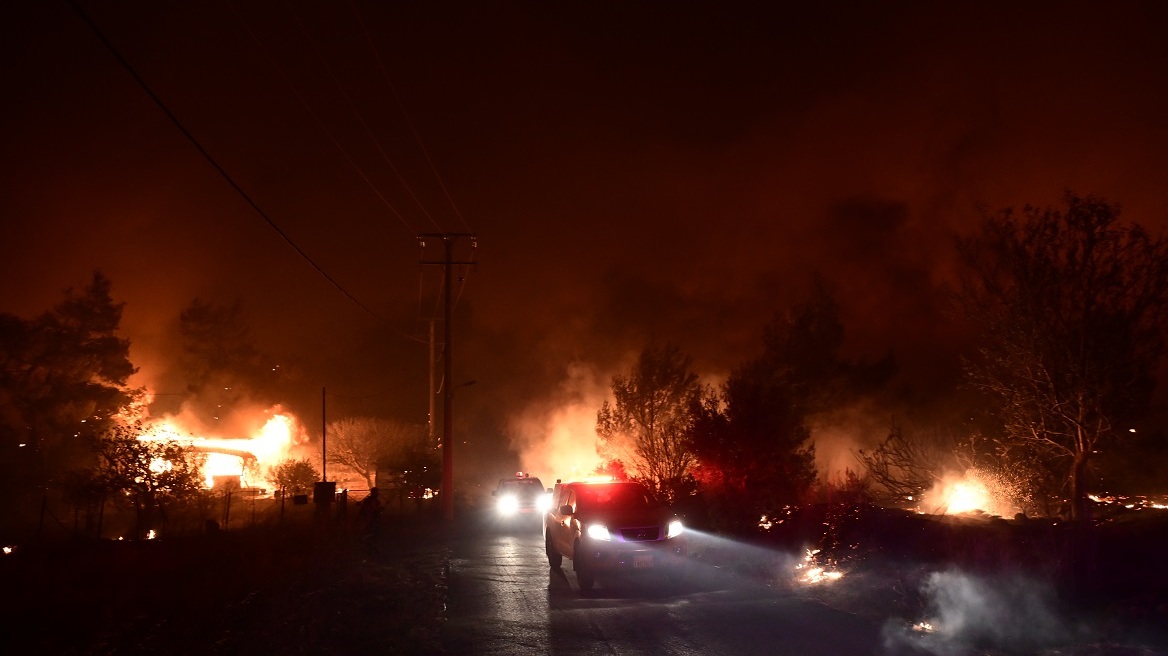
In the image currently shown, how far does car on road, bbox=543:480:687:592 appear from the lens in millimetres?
13798

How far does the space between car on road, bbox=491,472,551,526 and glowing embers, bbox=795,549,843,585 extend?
17.2m

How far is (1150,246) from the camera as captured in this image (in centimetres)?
1583

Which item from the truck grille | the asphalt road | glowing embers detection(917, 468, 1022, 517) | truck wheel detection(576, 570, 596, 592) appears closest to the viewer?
the asphalt road

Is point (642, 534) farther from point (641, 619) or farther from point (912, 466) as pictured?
point (912, 466)

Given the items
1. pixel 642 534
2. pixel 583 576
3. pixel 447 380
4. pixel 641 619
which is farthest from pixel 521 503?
pixel 641 619

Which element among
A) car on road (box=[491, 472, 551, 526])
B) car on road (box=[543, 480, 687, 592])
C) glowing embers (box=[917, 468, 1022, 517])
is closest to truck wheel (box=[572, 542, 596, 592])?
car on road (box=[543, 480, 687, 592])

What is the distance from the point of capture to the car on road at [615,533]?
45.3 feet

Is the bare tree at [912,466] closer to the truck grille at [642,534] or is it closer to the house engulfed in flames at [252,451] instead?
the truck grille at [642,534]

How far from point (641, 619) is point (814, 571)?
3963 mm

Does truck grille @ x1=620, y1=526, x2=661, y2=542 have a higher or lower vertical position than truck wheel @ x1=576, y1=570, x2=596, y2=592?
higher

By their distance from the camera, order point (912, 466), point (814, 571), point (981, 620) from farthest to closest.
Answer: point (912, 466) < point (814, 571) < point (981, 620)

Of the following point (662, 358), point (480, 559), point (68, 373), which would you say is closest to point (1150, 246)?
point (480, 559)

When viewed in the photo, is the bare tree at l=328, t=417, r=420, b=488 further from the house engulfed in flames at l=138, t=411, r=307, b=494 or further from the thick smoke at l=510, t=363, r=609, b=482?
the thick smoke at l=510, t=363, r=609, b=482

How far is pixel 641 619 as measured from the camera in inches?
433
